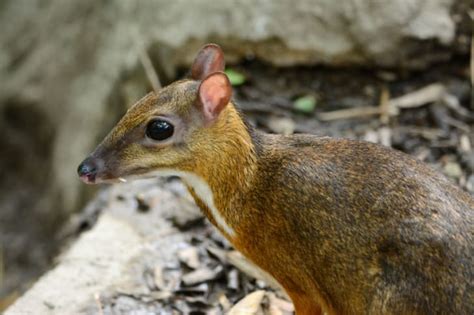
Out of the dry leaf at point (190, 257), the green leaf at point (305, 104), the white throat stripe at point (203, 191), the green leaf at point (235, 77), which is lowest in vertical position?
the dry leaf at point (190, 257)

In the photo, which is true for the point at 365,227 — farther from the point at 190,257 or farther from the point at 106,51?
the point at 106,51

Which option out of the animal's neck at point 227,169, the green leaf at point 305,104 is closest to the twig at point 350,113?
the green leaf at point 305,104

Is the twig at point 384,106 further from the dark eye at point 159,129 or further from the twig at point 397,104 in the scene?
the dark eye at point 159,129

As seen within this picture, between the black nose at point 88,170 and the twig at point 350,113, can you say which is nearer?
the black nose at point 88,170

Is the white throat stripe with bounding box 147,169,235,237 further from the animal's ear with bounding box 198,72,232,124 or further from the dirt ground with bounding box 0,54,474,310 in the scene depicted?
the dirt ground with bounding box 0,54,474,310

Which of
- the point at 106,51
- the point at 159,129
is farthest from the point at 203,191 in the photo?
the point at 106,51

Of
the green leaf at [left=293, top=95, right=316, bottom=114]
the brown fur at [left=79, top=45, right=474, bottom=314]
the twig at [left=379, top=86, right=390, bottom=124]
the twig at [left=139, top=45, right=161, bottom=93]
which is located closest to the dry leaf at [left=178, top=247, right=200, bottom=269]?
the brown fur at [left=79, top=45, right=474, bottom=314]

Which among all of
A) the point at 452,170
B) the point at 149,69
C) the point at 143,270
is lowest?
the point at 452,170
